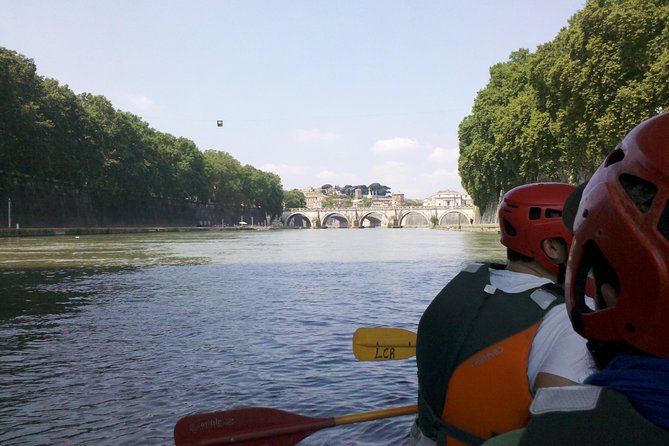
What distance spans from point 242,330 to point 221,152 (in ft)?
437

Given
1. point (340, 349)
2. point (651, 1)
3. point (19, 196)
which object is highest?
point (651, 1)

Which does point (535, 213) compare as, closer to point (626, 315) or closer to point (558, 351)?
point (558, 351)

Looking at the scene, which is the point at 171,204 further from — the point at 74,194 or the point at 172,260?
the point at 172,260

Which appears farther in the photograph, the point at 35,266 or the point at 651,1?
the point at 651,1

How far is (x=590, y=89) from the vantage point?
3183 centimetres

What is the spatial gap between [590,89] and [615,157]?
33.5 m

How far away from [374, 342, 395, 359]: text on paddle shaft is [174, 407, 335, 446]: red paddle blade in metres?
0.77

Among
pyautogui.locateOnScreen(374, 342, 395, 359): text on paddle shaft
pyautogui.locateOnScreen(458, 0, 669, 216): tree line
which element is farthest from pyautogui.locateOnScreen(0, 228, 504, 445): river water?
pyautogui.locateOnScreen(458, 0, 669, 216): tree line

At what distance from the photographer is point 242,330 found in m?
10.9

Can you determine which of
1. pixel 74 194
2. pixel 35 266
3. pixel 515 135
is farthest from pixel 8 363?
pixel 74 194

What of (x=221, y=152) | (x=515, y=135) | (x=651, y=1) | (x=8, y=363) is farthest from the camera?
(x=221, y=152)

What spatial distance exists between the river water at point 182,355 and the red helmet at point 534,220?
3.07 m

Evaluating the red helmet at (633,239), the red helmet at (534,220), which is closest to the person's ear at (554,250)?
the red helmet at (534,220)

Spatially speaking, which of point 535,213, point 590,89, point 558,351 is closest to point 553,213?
point 535,213
